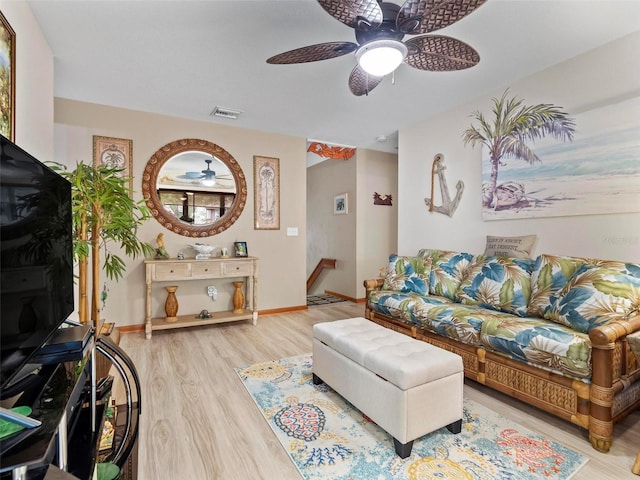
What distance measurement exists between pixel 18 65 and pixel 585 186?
13.3ft

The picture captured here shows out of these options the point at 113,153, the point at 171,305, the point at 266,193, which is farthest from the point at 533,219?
the point at 113,153

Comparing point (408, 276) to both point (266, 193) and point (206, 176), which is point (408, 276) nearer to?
point (266, 193)

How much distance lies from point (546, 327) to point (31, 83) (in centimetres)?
375

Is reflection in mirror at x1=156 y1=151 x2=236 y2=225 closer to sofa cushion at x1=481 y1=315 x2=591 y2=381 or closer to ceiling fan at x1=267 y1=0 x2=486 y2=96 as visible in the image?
ceiling fan at x1=267 y1=0 x2=486 y2=96

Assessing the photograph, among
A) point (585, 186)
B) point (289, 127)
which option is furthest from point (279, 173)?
point (585, 186)

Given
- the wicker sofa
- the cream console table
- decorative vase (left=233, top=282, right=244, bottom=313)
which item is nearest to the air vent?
the cream console table

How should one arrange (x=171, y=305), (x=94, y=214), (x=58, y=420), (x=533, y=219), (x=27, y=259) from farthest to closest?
(x=171, y=305)
(x=533, y=219)
(x=94, y=214)
(x=27, y=259)
(x=58, y=420)

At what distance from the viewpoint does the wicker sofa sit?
5.51 feet

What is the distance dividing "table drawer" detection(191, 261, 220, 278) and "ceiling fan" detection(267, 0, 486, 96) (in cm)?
247

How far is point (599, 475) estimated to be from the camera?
1.48 metres

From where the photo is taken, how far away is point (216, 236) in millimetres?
4133

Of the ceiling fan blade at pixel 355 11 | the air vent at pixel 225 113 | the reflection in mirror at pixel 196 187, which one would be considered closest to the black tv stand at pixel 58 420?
the ceiling fan blade at pixel 355 11

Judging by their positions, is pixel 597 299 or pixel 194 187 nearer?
pixel 597 299

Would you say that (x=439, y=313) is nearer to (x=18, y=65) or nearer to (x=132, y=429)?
(x=132, y=429)
